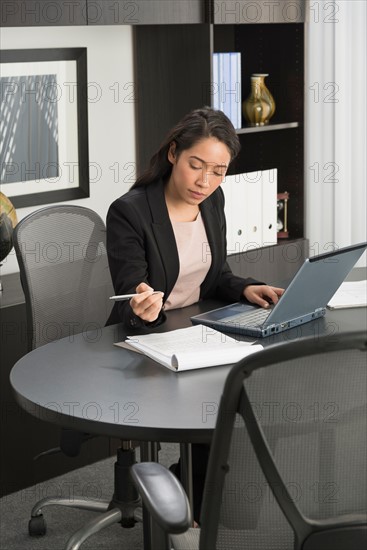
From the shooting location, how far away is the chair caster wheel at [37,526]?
9.62ft

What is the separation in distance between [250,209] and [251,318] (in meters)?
1.48

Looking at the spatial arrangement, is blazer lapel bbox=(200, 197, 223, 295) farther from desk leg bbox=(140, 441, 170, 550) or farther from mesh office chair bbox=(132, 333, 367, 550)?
mesh office chair bbox=(132, 333, 367, 550)

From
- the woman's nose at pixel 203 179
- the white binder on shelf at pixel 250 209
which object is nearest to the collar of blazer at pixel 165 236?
the woman's nose at pixel 203 179

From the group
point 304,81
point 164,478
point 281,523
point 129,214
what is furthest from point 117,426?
point 304,81

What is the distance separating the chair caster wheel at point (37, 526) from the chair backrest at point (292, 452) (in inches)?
59.7

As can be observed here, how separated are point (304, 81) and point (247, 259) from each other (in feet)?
2.79

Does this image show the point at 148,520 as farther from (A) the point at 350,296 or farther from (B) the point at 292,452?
(B) the point at 292,452

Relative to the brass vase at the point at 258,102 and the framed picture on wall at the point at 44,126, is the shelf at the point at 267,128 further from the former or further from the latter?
the framed picture on wall at the point at 44,126

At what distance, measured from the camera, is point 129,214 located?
2717mm

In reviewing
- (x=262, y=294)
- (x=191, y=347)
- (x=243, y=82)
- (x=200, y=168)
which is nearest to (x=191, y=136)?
(x=200, y=168)

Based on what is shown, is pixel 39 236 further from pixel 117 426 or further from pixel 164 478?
pixel 164 478

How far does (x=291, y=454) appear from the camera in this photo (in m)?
1.43

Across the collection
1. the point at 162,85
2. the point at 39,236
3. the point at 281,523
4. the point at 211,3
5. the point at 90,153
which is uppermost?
the point at 211,3

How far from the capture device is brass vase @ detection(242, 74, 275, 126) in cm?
409
